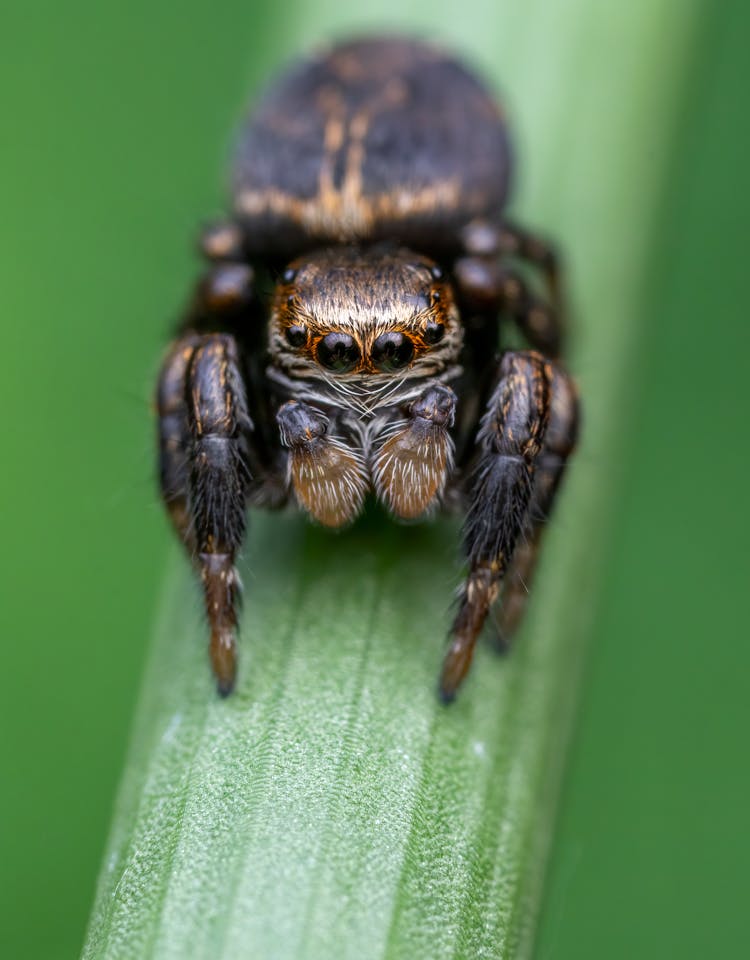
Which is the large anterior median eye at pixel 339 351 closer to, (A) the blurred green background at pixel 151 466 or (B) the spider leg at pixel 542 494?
(B) the spider leg at pixel 542 494

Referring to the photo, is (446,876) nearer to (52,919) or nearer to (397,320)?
(397,320)

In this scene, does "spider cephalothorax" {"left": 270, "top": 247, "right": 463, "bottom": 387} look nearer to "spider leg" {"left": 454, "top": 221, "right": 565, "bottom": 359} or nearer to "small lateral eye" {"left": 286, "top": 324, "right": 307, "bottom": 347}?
"small lateral eye" {"left": 286, "top": 324, "right": 307, "bottom": 347}

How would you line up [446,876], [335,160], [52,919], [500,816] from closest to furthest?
[446,876], [500,816], [52,919], [335,160]

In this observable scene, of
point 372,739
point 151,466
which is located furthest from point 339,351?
point 151,466

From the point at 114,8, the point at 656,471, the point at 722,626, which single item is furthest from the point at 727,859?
the point at 114,8

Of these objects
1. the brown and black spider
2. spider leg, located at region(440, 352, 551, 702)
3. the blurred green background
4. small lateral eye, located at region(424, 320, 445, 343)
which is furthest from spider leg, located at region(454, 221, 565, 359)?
spider leg, located at region(440, 352, 551, 702)

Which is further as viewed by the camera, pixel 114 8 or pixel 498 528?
pixel 114 8
